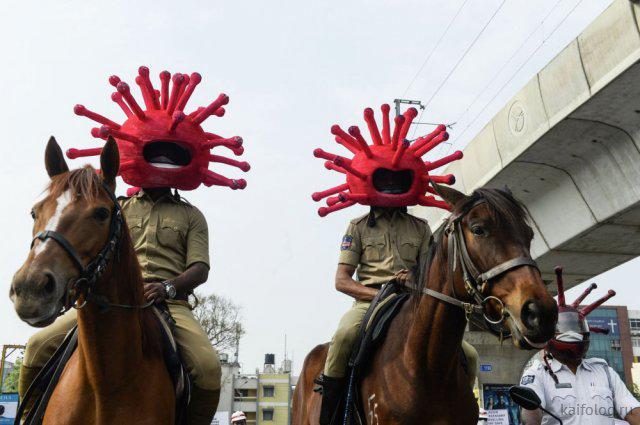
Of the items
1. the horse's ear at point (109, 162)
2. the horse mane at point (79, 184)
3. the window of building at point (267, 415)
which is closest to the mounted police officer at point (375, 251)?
the horse's ear at point (109, 162)

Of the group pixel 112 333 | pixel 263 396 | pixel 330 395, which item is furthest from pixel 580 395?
pixel 263 396

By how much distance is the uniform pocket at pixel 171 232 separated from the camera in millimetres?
5500

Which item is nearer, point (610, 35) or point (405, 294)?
point (405, 294)

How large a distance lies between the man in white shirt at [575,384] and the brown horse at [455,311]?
73cm

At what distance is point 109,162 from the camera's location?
4363 mm

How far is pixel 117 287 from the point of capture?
424cm

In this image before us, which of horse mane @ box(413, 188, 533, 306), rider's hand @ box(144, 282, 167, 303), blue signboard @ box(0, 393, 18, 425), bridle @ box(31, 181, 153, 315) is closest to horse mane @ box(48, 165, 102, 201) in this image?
bridle @ box(31, 181, 153, 315)

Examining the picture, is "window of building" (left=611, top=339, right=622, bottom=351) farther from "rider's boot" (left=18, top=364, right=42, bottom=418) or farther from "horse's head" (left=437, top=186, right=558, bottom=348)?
"rider's boot" (left=18, top=364, right=42, bottom=418)

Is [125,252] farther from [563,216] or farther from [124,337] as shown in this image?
[563,216]

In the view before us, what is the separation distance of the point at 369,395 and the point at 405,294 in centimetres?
88

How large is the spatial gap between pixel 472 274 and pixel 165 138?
2.93 metres

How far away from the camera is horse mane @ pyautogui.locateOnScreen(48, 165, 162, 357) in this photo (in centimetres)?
403

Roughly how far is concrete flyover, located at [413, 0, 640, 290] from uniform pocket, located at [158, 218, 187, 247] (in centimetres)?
690

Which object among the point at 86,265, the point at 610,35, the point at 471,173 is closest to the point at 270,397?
the point at 471,173
